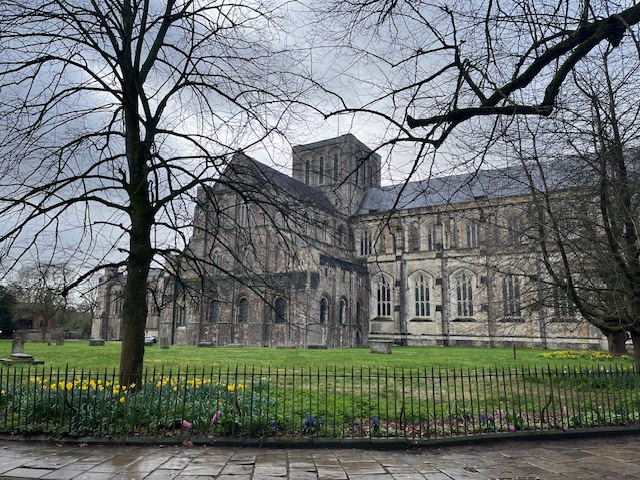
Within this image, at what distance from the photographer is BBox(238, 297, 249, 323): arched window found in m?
36.9

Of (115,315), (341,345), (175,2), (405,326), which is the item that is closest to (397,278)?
(405,326)

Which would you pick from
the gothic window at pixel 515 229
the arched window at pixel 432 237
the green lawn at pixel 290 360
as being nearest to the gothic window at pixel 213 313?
the green lawn at pixel 290 360

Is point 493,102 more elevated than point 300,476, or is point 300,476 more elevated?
point 493,102

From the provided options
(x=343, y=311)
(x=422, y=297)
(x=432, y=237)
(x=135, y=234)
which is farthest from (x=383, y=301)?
(x=135, y=234)

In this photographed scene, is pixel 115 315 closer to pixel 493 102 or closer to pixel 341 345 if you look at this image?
pixel 341 345

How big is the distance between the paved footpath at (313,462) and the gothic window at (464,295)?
109 feet

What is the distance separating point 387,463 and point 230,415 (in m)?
2.45

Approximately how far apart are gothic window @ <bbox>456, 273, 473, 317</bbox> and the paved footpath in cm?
3311

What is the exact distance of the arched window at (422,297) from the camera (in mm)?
40969

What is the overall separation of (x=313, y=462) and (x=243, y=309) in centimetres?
3191

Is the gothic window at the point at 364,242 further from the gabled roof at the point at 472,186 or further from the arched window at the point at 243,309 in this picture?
the gabled roof at the point at 472,186

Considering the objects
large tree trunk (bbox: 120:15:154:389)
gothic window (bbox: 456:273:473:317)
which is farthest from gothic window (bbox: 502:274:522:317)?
gothic window (bbox: 456:273:473:317)

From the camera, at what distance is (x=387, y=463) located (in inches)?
232

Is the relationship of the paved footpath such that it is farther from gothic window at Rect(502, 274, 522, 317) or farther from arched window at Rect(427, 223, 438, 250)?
arched window at Rect(427, 223, 438, 250)
